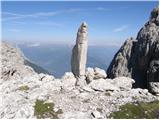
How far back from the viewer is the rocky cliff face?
235ft

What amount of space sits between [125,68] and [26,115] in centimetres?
5180

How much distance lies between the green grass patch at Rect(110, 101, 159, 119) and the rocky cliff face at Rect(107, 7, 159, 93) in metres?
33.0

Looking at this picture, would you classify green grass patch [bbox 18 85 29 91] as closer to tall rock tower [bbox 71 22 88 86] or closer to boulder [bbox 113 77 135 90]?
boulder [bbox 113 77 135 90]

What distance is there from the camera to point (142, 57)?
77.6 m

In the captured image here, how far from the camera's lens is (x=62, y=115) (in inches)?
1292

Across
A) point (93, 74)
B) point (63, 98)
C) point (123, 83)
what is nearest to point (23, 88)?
point (63, 98)

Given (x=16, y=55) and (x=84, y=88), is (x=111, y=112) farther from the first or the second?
(x=16, y=55)

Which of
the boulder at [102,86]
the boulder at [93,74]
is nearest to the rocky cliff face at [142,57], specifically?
the boulder at [93,74]

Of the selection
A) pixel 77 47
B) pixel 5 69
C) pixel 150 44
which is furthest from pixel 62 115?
pixel 150 44

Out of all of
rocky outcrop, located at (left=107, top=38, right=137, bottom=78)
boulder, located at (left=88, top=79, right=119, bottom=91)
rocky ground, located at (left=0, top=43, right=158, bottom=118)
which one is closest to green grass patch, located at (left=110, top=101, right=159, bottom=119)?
rocky ground, located at (left=0, top=43, right=158, bottom=118)

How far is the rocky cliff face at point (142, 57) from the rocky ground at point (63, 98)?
26.4 meters

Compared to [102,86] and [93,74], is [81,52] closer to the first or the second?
[93,74]

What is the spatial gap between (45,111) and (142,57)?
48.0m

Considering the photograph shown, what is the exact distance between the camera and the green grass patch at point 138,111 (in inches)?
1298
